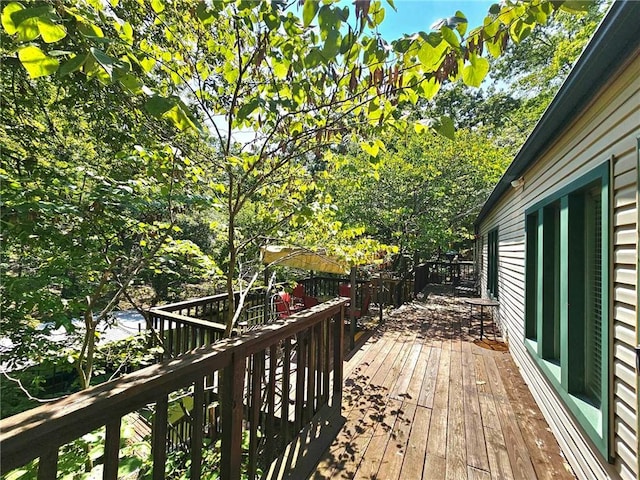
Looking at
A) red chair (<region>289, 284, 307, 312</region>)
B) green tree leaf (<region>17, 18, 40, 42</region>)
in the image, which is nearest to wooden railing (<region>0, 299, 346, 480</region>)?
green tree leaf (<region>17, 18, 40, 42</region>)

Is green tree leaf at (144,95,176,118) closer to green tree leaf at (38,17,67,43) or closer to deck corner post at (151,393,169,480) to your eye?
green tree leaf at (38,17,67,43)

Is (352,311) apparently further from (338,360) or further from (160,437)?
(160,437)

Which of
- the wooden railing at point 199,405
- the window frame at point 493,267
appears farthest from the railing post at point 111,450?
the window frame at point 493,267

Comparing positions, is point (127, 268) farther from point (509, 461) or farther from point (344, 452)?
→ point (509, 461)

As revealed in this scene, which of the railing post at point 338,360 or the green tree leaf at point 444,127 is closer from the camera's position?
the green tree leaf at point 444,127

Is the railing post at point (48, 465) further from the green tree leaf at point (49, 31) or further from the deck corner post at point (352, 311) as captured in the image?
the deck corner post at point (352, 311)

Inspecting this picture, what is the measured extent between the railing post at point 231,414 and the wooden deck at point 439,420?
0.98 m

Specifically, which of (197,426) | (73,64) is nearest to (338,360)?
(197,426)

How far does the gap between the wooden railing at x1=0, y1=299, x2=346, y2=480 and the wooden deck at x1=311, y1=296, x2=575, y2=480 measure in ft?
1.55

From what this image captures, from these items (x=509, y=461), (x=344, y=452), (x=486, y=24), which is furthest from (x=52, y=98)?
(x=509, y=461)

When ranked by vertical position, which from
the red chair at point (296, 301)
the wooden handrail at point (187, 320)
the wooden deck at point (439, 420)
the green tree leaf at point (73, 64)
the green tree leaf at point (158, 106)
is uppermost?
the green tree leaf at point (73, 64)

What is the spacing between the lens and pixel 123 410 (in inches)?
40.8

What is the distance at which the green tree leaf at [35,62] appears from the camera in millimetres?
993

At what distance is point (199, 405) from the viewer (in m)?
1.42
